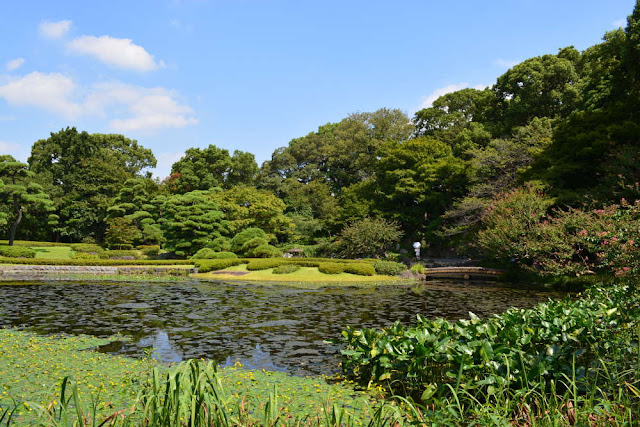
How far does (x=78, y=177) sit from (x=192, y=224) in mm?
24693

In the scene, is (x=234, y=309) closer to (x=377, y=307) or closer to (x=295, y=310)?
(x=295, y=310)

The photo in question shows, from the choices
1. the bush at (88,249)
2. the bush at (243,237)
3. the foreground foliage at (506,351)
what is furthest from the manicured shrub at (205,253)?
the foreground foliage at (506,351)

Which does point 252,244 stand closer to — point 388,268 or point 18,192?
point 388,268

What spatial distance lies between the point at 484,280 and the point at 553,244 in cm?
832

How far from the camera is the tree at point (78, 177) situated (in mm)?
48750

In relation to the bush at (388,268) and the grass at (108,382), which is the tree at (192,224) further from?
the grass at (108,382)

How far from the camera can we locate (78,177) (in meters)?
51.7

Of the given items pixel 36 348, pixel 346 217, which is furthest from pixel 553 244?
pixel 346 217

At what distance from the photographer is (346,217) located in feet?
132

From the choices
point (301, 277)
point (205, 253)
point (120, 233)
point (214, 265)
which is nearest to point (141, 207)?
point (120, 233)

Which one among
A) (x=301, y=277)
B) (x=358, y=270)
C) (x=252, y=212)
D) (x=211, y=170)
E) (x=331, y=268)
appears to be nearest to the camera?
(x=301, y=277)

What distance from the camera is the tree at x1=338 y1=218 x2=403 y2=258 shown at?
34.0 meters

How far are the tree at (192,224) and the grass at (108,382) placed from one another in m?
27.1

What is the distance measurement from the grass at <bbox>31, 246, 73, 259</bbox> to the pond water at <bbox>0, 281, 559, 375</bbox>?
18735 mm
